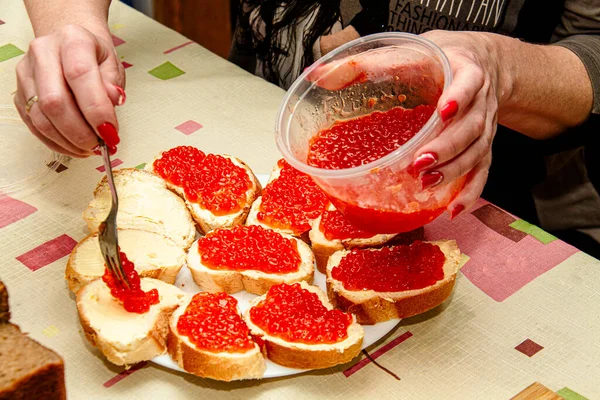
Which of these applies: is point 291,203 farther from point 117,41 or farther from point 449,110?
point 117,41

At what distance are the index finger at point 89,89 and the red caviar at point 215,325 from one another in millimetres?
423

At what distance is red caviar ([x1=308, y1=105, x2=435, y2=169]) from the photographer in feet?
5.26

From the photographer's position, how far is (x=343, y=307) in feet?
5.64

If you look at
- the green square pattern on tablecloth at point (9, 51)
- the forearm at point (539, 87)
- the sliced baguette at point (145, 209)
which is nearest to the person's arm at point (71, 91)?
the sliced baguette at point (145, 209)

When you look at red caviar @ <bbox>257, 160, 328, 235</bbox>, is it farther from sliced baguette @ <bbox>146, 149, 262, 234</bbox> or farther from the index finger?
the index finger

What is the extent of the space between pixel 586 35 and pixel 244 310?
1.25 meters

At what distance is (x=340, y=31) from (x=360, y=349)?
3.84 feet

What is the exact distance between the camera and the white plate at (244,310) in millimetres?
1587

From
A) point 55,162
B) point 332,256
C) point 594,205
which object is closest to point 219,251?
point 332,256

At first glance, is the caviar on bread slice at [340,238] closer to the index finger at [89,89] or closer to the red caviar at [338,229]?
the red caviar at [338,229]

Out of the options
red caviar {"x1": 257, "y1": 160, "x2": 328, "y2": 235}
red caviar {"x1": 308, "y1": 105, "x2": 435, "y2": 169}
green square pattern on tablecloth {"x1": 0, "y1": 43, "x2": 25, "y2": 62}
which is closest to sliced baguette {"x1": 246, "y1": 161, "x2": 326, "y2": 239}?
red caviar {"x1": 257, "y1": 160, "x2": 328, "y2": 235}

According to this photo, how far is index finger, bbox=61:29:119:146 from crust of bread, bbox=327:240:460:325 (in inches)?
25.1

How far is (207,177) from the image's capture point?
2031 millimetres

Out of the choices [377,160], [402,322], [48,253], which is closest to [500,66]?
[377,160]
